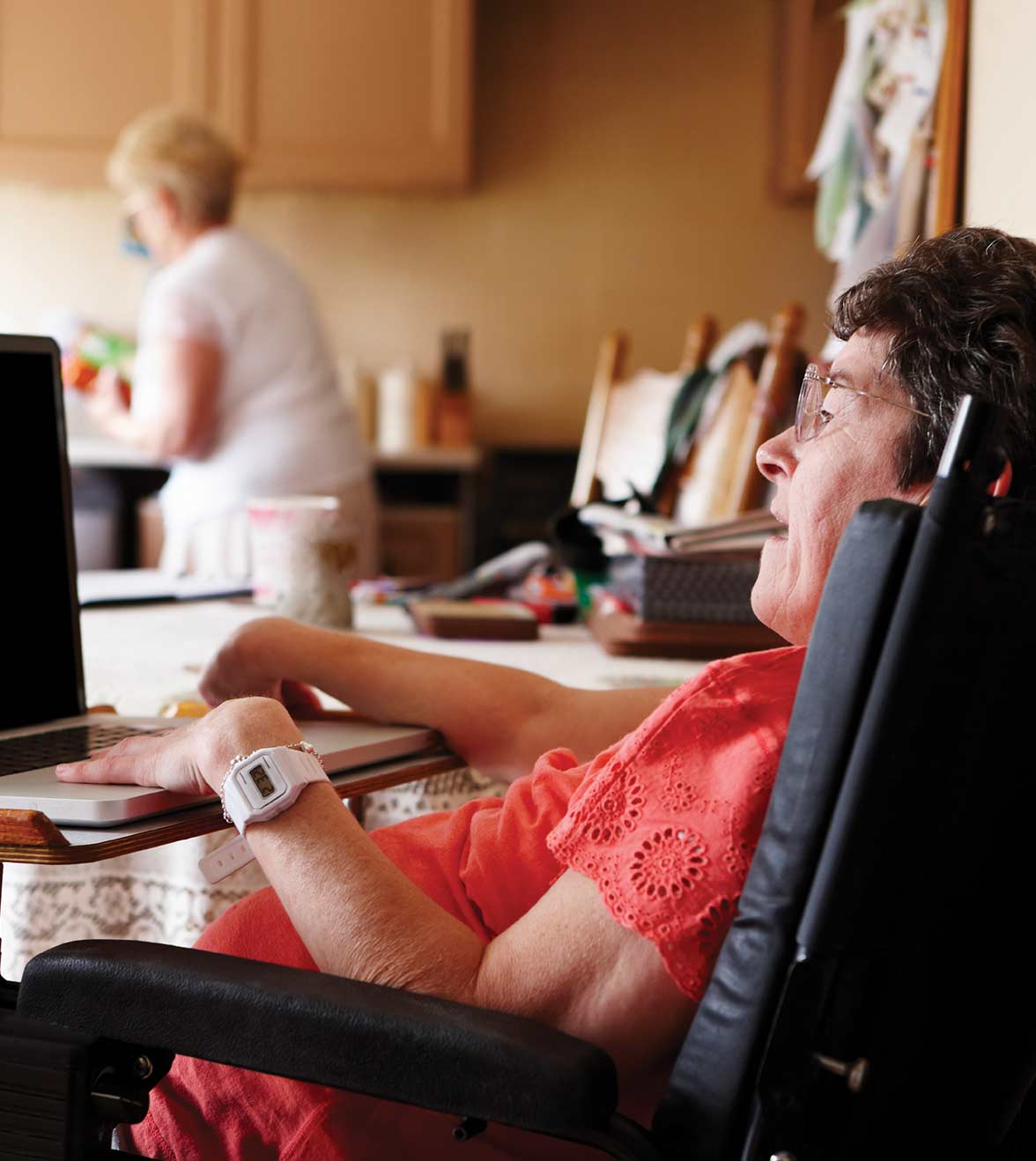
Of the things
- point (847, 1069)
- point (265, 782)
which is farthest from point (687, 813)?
point (265, 782)

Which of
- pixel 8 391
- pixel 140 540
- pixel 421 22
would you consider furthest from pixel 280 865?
pixel 421 22

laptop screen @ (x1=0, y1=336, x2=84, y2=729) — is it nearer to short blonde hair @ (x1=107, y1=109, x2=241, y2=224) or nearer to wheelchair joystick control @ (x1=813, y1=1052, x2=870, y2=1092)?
wheelchair joystick control @ (x1=813, y1=1052, x2=870, y2=1092)

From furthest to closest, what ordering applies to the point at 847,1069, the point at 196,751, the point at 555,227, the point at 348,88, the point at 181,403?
the point at 555,227, the point at 348,88, the point at 181,403, the point at 196,751, the point at 847,1069

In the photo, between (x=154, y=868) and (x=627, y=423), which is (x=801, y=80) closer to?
(x=627, y=423)

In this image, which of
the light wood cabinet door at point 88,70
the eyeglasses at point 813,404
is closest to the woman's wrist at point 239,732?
the eyeglasses at point 813,404

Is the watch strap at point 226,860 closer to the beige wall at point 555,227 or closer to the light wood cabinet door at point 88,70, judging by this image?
the light wood cabinet door at point 88,70

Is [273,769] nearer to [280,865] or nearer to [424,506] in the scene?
[280,865]

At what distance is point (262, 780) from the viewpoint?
83 centimetres

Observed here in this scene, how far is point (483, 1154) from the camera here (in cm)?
83

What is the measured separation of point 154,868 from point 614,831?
553 millimetres

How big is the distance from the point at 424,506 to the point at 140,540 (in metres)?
0.79

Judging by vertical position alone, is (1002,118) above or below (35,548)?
above

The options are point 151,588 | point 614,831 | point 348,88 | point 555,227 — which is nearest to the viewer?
point 614,831

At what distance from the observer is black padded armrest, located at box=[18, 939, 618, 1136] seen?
0.65 m
